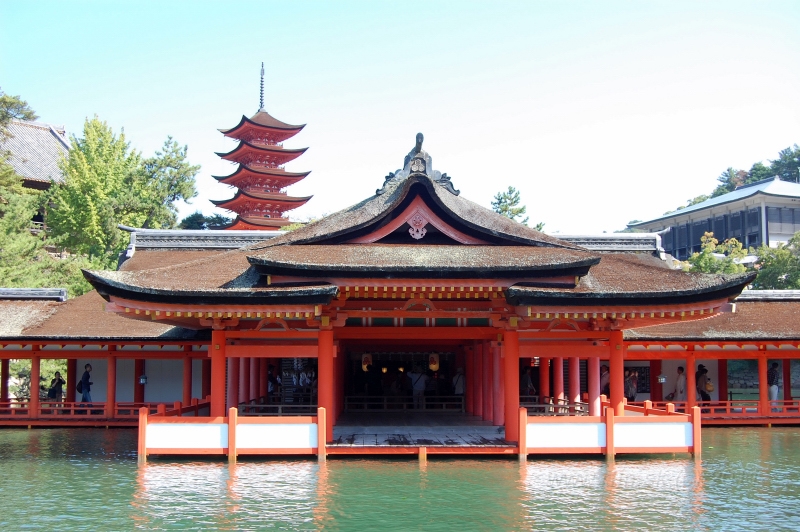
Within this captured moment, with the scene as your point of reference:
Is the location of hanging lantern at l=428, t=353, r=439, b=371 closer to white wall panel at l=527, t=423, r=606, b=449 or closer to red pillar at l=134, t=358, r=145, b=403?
red pillar at l=134, t=358, r=145, b=403

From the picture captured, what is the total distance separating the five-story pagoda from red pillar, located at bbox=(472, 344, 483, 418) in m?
35.5

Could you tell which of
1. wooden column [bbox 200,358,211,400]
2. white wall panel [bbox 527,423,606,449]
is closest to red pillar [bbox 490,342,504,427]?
white wall panel [bbox 527,423,606,449]

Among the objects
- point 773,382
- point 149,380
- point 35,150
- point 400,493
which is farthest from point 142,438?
point 35,150

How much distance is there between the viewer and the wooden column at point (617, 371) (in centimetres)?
1884

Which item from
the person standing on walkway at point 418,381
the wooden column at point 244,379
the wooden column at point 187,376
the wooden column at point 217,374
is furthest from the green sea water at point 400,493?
the person standing on walkway at point 418,381

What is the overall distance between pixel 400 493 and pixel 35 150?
52315mm

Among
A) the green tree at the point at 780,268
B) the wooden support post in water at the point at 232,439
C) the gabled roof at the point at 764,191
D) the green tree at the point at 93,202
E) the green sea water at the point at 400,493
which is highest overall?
the gabled roof at the point at 764,191

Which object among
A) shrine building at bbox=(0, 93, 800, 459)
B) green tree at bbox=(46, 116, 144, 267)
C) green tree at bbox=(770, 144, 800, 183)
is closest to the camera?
shrine building at bbox=(0, 93, 800, 459)

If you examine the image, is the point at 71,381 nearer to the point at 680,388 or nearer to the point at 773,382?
the point at 680,388

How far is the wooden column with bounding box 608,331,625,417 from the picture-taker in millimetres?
18844

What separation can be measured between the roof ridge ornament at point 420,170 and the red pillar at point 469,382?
586 centimetres

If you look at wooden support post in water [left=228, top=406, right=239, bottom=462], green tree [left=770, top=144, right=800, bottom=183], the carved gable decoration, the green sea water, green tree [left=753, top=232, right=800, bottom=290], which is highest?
green tree [left=770, top=144, right=800, bottom=183]

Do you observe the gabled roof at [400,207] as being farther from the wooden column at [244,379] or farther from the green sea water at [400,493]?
the green sea water at [400,493]

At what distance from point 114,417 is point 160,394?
8.28 feet
